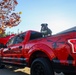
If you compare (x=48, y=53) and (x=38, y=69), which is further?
(x=38, y=69)

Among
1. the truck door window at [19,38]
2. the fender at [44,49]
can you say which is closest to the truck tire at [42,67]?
the fender at [44,49]

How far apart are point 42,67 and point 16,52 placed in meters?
2.38

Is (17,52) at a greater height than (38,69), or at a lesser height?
greater

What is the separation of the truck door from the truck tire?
3.86 feet

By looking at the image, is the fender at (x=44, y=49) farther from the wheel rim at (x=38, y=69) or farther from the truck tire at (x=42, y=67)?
the wheel rim at (x=38, y=69)

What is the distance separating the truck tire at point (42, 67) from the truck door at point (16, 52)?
118 centimetres

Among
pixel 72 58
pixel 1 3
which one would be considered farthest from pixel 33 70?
pixel 1 3

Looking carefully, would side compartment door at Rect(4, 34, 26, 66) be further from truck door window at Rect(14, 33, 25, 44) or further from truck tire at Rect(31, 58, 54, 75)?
truck tire at Rect(31, 58, 54, 75)

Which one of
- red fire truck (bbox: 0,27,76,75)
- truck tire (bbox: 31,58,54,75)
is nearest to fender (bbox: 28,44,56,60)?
red fire truck (bbox: 0,27,76,75)

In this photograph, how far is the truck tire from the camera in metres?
5.76

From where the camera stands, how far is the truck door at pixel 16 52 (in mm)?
7735

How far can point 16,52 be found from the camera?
8.09 m

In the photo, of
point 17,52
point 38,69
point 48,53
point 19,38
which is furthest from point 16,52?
point 48,53

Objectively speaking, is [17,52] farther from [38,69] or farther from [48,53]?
[48,53]
